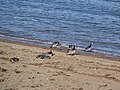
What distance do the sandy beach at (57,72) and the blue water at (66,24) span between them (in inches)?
124

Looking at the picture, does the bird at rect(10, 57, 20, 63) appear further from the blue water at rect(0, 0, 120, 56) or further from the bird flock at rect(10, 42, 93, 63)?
the blue water at rect(0, 0, 120, 56)

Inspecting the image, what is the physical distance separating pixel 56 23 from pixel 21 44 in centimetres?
672

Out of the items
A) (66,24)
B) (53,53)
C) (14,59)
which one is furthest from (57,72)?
(66,24)

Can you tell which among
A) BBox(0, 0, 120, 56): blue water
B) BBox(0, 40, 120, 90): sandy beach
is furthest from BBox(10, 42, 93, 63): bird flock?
BBox(0, 0, 120, 56): blue water

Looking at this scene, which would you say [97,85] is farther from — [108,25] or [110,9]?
[110,9]

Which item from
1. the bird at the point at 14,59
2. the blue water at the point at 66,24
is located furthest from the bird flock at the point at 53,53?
the blue water at the point at 66,24

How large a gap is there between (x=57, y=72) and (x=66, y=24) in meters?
12.7

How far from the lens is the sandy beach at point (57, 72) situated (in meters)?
11.8

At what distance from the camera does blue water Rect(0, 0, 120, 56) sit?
69.7 ft

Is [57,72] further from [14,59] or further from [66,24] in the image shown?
[66,24]

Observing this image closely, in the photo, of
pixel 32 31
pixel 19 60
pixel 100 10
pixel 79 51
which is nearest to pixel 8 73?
pixel 19 60

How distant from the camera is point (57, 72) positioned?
1338 centimetres

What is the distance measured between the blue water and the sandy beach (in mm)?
3160

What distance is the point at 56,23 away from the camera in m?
26.1
